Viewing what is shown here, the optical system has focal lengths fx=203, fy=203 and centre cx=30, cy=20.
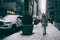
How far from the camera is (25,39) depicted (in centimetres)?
1490

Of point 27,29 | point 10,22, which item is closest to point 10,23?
point 10,22

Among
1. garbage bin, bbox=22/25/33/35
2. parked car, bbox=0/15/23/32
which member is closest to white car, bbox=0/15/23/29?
parked car, bbox=0/15/23/32

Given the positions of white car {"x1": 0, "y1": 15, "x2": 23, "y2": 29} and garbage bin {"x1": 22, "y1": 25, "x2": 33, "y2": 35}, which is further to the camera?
white car {"x1": 0, "y1": 15, "x2": 23, "y2": 29}

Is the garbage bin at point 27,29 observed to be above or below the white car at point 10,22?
below

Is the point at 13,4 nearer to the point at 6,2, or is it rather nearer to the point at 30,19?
the point at 6,2

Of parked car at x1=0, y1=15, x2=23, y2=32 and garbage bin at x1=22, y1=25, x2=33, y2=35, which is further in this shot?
parked car at x1=0, y1=15, x2=23, y2=32

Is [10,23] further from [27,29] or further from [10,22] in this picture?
[27,29]

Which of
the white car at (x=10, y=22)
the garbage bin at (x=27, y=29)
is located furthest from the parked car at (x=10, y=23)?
the garbage bin at (x=27, y=29)

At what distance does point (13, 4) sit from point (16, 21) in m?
38.5

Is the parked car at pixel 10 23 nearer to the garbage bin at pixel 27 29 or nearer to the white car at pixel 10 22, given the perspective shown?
the white car at pixel 10 22

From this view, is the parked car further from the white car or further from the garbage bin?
the garbage bin

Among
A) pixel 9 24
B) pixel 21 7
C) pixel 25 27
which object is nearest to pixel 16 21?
pixel 9 24

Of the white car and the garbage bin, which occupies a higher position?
the white car

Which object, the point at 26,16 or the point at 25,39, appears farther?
the point at 26,16
